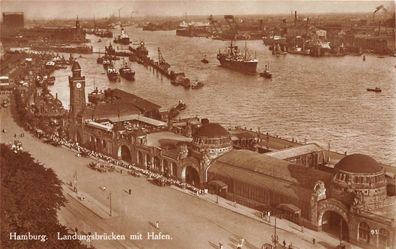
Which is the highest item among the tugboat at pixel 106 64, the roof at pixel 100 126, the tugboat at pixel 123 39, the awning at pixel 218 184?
the tugboat at pixel 123 39

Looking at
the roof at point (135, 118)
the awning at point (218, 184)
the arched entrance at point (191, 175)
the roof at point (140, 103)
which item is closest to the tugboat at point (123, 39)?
the roof at point (140, 103)

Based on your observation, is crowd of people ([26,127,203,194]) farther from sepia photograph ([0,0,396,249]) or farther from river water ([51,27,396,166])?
river water ([51,27,396,166])

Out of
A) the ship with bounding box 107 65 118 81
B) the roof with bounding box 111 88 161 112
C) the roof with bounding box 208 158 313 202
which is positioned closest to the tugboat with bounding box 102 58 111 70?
the ship with bounding box 107 65 118 81

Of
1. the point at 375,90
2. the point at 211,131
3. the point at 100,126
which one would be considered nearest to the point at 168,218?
the point at 211,131

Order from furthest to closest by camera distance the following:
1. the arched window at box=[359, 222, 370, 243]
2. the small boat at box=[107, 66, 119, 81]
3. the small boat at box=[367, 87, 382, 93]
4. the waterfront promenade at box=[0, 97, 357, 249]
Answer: the small boat at box=[107, 66, 119, 81] → the small boat at box=[367, 87, 382, 93] → the waterfront promenade at box=[0, 97, 357, 249] → the arched window at box=[359, 222, 370, 243]

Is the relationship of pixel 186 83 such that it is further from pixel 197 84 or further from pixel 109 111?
pixel 109 111

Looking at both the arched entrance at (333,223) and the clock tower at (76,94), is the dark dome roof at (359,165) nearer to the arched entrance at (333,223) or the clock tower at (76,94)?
the arched entrance at (333,223)
